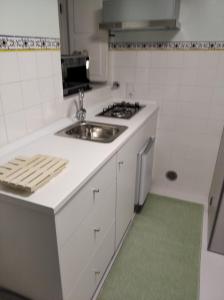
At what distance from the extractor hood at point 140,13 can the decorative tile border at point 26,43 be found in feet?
1.99

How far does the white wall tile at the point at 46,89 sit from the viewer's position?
1465mm

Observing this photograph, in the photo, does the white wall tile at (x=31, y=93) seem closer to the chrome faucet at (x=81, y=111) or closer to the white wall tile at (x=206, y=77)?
the chrome faucet at (x=81, y=111)

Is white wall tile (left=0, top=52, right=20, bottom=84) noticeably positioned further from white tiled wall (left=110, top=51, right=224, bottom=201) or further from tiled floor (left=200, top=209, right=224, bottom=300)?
tiled floor (left=200, top=209, right=224, bottom=300)

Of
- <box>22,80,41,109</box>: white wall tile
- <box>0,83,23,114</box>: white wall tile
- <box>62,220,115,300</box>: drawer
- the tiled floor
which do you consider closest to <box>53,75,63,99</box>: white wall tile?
<box>22,80,41,109</box>: white wall tile

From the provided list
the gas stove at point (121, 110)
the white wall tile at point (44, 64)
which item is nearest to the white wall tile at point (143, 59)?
the gas stove at point (121, 110)

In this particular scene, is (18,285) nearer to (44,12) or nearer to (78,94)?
(78,94)

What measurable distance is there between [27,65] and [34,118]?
0.32 metres

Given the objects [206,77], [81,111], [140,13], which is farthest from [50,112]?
[206,77]

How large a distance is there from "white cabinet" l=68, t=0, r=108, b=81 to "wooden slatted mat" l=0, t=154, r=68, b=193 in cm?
140

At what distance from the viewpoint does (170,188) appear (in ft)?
8.32

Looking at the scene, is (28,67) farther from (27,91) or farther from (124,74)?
(124,74)

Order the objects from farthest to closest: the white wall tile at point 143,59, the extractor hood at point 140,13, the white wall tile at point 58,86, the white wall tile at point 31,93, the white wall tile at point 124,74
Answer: the white wall tile at point 124,74, the white wall tile at point 143,59, the extractor hood at point 140,13, the white wall tile at point 58,86, the white wall tile at point 31,93

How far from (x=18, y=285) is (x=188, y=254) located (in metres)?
1.24

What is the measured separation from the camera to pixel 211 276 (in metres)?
1.58
